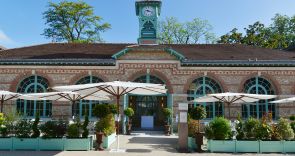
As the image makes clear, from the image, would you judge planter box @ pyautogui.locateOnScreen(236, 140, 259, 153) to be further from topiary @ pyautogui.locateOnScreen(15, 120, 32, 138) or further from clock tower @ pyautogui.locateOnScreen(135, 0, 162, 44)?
clock tower @ pyautogui.locateOnScreen(135, 0, 162, 44)

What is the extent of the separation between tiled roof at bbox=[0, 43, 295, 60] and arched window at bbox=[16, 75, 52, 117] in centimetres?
164

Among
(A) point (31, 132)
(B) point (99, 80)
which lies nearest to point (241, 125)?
(A) point (31, 132)

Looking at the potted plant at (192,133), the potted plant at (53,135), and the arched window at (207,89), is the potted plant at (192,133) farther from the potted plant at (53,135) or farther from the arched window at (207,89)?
the arched window at (207,89)

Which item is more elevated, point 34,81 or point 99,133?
point 34,81

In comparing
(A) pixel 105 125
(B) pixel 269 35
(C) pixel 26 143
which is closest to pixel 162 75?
(A) pixel 105 125

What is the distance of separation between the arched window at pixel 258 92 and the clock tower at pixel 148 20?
744 centimetres

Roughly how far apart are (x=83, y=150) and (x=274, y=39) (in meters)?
33.8

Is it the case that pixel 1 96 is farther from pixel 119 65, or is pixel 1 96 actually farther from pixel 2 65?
pixel 119 65

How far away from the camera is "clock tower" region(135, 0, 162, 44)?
22.9 meters

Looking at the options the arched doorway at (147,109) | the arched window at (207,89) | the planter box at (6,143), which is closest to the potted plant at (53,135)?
the planter box at (6,143)

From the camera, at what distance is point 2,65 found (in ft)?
64.7

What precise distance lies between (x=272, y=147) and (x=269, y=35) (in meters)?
33.5

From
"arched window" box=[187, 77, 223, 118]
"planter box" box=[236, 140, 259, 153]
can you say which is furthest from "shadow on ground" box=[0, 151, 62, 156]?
"arched window" box=[187, 77, 223, 118]

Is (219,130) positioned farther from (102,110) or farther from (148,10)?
(148,10)
